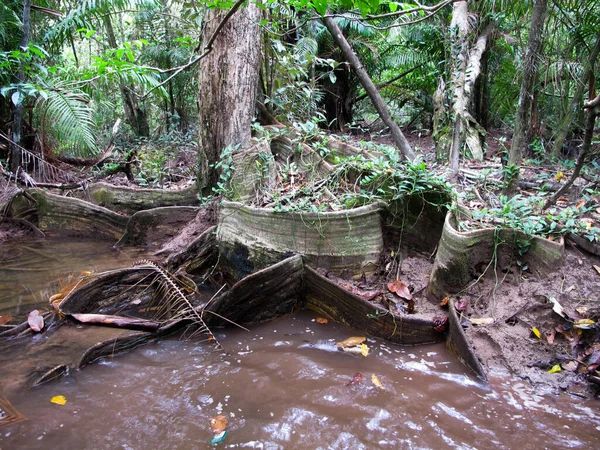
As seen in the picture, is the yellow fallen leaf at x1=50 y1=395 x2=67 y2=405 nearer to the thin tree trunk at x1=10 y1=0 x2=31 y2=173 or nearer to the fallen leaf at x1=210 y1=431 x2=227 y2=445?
the fallen leaf at x1=210 y1=431 x2=227 y2=445

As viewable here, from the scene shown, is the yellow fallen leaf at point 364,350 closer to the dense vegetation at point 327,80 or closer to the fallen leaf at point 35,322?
the dense vegetation at point 327,80

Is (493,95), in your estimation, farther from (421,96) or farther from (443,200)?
(443,200)

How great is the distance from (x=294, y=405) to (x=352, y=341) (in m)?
0.76

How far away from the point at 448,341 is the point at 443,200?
1100 mm

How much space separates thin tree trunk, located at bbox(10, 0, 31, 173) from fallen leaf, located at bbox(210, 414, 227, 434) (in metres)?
6.15

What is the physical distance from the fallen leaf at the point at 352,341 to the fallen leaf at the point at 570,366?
1156 mm

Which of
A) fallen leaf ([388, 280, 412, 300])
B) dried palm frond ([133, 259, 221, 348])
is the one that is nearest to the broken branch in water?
dried palm frond ([133, 259, 221, 348])

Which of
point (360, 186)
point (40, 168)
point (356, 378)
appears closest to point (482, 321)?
Answer: point (356, 378)

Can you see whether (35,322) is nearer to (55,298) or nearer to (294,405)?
(55,298)

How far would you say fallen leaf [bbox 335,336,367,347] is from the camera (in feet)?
8.86

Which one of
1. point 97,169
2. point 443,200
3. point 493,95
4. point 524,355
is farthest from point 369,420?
point 493,95

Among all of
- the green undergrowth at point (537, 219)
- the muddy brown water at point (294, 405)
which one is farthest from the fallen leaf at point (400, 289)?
the green undergrowth at point (537, 219)

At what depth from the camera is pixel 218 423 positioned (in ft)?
6.42

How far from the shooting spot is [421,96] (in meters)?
10.0
